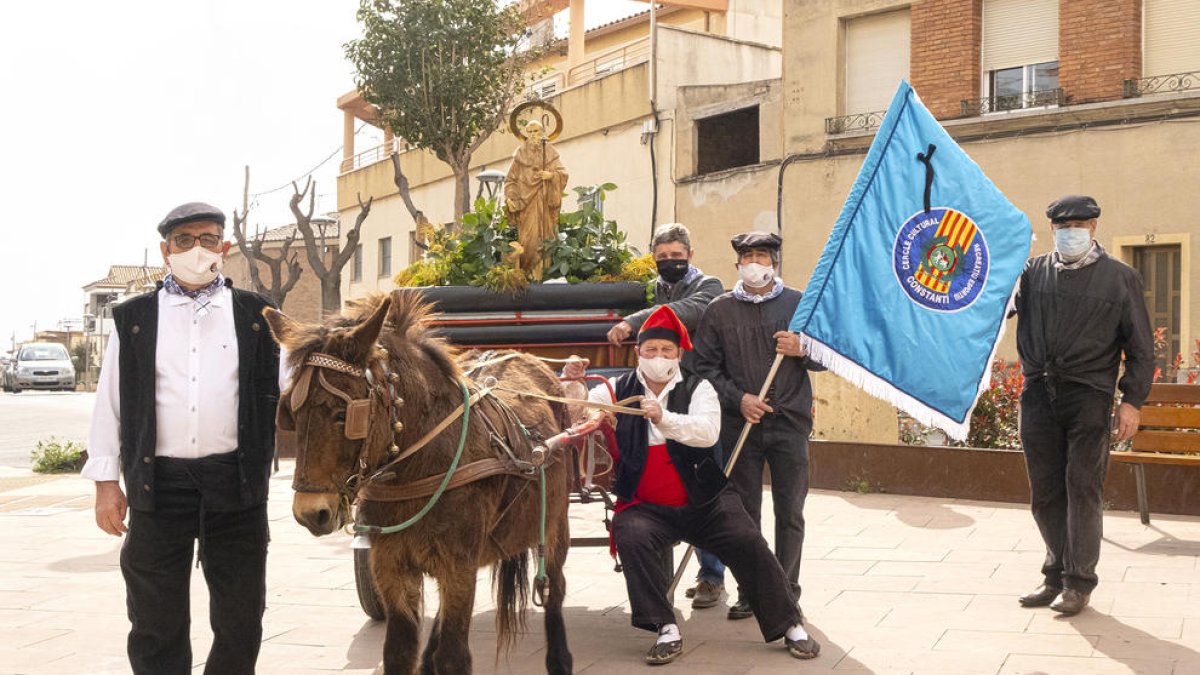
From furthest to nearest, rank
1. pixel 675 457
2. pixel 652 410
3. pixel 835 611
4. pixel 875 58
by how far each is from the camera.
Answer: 1. pixel 875 58
2. pixel 835 611
3. pixel 675 457
4. pixel 652 410

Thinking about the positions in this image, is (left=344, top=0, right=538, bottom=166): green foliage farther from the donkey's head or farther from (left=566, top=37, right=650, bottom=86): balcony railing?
the donkey's head

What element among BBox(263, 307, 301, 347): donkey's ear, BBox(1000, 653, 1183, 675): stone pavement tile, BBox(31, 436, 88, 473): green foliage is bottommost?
BBox(31, 436, 88, 473): green foliage

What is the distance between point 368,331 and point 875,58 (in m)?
17.6

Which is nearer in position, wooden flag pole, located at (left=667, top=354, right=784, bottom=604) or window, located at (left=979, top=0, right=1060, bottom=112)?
wooden flag pole, located at (left=667, top=354, right=784, bottom=604)

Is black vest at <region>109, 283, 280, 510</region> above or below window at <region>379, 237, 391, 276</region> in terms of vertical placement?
below

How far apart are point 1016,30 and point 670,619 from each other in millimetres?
15483

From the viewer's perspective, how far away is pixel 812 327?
21.5ft

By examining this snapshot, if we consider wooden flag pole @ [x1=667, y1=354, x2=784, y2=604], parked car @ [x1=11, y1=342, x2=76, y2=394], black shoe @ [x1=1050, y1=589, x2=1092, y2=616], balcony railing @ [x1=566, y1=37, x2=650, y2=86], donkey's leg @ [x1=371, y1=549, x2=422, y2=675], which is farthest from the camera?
parked car @ [x1=11, y1=342, x2=76, y2=394]

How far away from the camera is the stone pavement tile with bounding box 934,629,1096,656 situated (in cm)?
585

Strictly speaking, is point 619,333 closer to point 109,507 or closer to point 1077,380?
point 1077,380

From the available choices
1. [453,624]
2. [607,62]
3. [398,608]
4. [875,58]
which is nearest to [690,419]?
[453,624]

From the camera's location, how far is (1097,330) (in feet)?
22.1

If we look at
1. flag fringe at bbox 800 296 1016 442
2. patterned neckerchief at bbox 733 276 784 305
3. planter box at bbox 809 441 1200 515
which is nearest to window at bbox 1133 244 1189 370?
planter box at bbox 809 441 1200 515

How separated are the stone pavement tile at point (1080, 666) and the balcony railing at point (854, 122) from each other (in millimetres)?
15552
